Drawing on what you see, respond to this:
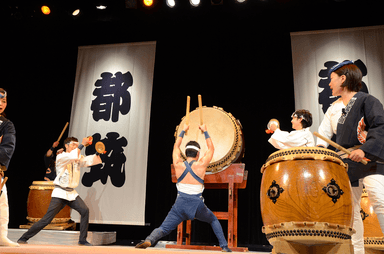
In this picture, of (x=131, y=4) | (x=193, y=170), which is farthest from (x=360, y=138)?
(x=131, y=4)

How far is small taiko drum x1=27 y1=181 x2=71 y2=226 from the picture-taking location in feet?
13.0

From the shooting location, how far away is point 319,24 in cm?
436

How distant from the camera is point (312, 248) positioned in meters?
1.55

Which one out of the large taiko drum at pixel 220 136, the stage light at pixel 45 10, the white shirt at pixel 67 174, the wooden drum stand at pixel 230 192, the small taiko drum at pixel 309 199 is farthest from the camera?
the stage light at pixel 45 10

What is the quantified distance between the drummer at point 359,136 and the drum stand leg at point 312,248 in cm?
26

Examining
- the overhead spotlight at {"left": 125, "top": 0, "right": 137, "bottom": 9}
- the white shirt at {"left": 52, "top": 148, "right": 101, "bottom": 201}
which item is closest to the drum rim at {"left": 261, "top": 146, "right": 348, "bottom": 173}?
the white shirt at {"left": 52, "top": 148, "right": 101, "bottom": 201}

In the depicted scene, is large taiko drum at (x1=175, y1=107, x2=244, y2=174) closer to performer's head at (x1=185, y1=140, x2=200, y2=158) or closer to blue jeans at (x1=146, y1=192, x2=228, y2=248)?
performer's head at (x1=185, y1=140, x2=200, y2=158)

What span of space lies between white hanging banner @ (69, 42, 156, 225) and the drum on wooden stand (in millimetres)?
304

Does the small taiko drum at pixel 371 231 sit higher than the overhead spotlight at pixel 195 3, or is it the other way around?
the overhead spotlight at pixel 195 3

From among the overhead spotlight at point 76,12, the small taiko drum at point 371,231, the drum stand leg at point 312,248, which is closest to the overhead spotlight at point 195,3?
the overhead spotlight at point 76,12

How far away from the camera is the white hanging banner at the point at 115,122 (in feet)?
13.7

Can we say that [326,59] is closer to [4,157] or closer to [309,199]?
[309,199]

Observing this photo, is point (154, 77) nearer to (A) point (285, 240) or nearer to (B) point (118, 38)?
(B) point (118, 38)

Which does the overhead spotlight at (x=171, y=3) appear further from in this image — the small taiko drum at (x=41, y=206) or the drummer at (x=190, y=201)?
the small taiko drum at (x=41, y=206)
